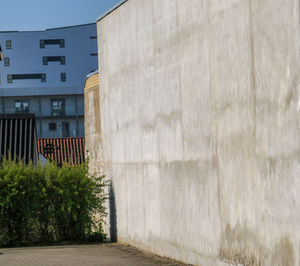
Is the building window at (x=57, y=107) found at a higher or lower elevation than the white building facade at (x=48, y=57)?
lower

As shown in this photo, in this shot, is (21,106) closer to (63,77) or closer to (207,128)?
(63,77)

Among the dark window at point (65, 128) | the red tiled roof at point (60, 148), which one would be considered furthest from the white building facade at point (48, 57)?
the red tiled roof at point (60, 148)

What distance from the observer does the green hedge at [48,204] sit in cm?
1861

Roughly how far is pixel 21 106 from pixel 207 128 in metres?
75.7

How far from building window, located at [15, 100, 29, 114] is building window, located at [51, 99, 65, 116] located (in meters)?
3.15

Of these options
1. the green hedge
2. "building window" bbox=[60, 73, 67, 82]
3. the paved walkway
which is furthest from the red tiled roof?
"building window" bbox=[60, 73, 67, 82]

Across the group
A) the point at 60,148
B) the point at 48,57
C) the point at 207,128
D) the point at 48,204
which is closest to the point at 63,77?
the point at 48,57

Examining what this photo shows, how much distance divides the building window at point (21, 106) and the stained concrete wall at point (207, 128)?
226ft

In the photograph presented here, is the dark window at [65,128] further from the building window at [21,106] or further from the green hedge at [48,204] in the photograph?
the green hedge at [48,204]

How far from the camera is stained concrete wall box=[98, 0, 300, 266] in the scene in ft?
31.4

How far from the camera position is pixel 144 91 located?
15.6 metres

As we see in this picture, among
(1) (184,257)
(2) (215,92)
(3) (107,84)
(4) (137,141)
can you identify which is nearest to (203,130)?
(2) (215,92)

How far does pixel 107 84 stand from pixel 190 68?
5983 mm

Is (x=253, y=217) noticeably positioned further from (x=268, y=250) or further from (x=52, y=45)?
(x=52, y=45)
